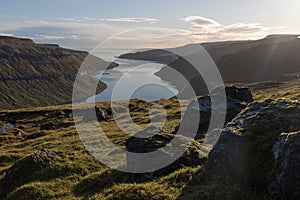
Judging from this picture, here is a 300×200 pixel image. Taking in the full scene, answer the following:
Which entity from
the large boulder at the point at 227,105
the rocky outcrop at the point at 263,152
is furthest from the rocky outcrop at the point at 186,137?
the rocky outcrop at the point at 263,152

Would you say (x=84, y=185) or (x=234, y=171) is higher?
(x=234, y=171)

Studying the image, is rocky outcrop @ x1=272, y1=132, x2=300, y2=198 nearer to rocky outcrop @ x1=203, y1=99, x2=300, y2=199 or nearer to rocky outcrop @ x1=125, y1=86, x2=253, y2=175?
rocky outcrop @ x1=203, y1=99, x2=300, y2=199

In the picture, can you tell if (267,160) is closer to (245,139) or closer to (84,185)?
(245,139)

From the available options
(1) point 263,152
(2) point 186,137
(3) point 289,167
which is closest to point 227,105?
(2) point 186,137

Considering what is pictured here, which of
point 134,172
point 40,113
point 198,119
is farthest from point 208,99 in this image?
point 40,113

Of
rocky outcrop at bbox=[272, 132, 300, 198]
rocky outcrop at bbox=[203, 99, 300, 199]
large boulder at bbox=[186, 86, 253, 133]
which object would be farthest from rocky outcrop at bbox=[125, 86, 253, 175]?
rocky outcrop at bbox=[272, 132, 300, 198]

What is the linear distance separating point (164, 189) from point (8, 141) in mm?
55272

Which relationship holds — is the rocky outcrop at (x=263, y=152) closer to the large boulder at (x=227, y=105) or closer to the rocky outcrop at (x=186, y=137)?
the rocky outcrop at (x=186, y=137)

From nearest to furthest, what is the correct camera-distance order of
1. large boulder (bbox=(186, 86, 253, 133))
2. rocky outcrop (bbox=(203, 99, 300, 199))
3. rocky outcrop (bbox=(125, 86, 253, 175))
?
rocky outcrop (bbox=(203, 99, 300, 199)), rocky outcrop (bbox=(125, 86, 253, 175)), large boulder (bbox=(186, 86, 253, 133))

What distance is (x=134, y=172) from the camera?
19.7m

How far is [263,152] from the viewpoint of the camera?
14.4 meters

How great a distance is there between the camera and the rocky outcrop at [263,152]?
11.8 metres

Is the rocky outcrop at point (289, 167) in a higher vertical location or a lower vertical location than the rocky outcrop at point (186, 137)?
higher

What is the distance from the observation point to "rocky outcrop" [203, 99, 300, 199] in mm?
11836
